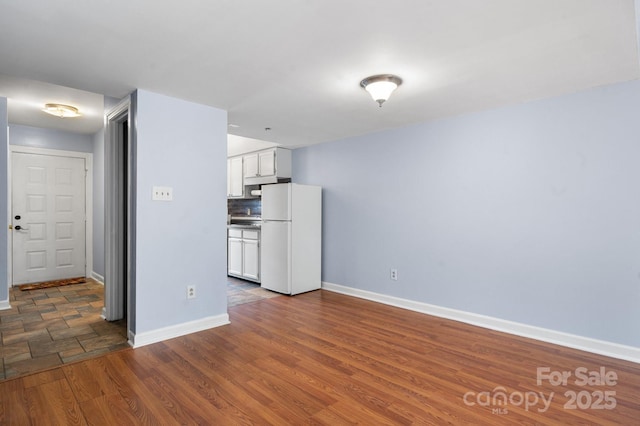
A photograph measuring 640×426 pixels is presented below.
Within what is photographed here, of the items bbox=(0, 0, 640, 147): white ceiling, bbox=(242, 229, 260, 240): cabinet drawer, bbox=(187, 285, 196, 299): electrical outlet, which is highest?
bbox=(0, 0, 640, 147): white ceiling

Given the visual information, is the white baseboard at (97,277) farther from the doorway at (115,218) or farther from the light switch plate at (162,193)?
the light switch plate at (162,193)

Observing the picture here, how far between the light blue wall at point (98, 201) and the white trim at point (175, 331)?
3.16 m

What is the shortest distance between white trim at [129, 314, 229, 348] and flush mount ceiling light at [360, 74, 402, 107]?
8.88 feet

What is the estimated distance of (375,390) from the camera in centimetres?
222

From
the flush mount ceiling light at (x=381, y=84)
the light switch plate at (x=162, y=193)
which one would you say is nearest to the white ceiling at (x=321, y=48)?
the flush mount ceiling light at (x=381, y=84)

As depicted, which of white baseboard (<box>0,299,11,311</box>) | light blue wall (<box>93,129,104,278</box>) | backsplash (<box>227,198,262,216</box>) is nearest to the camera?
white baseboard (<box>0,299,11,311</box>)

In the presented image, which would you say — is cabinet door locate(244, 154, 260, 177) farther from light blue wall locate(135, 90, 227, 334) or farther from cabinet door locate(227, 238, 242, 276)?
light blue wall locate(135, 90, 227, 334)

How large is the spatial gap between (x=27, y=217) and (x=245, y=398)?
17.4 ft

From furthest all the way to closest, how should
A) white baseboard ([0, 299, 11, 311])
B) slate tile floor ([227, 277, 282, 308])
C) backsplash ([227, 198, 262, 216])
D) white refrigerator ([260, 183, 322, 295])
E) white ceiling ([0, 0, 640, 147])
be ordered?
backsplash ([227, 198, 262, 216]) → white refrigerator ([260, 183, 322, 295]) → slate tile floor ([227, 277, 282, 308]) → white baseboard ([0, 299, 11, 311]) → white ceiling ([0, 0, 640, 147])

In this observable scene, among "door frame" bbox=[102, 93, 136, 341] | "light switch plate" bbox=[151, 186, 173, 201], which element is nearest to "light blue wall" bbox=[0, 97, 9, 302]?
"door frame" bbox=[102, 93, 136, 341]

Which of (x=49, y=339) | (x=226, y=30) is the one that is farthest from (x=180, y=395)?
(x=226, y=30)

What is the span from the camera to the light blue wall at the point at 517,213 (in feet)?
9.05

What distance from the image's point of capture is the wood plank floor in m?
1.95

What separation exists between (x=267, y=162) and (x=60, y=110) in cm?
283
